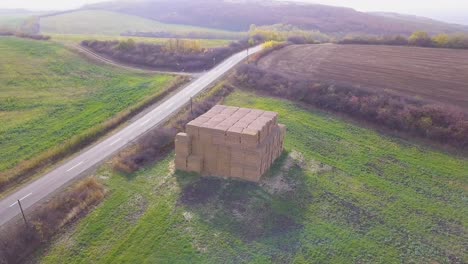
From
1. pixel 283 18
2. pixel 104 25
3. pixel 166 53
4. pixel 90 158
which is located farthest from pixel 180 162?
pixel 283 18

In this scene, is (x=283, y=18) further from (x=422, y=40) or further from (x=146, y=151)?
(x=146, y=151)

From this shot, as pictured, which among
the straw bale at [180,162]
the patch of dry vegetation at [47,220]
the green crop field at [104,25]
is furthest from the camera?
the green crop field at [104,25]

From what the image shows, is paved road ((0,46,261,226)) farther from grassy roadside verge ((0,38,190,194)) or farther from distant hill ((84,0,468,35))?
distant hill ((84,0,468,35))

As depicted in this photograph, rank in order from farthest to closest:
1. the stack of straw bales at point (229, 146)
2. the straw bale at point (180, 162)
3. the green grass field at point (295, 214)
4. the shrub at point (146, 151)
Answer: the shrub at point (146, 151)
the straw bale at point (180, 162)
the stack of straw bales at point (229, 146)
the green grass field at point (295, 214)

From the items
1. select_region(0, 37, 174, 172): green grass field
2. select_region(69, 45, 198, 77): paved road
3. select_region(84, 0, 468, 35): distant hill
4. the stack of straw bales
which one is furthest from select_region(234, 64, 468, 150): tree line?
select_region(84, 0, 468, 35): distant hill

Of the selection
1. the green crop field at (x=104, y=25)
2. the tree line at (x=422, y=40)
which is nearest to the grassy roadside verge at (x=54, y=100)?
the tree line at (x=422, y=40)

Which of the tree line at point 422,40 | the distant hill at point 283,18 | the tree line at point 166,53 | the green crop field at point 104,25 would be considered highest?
the tree line at point 422,40

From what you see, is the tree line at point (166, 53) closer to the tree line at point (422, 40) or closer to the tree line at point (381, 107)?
the tree line at point (381, 107)

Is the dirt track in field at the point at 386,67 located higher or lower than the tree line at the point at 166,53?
higher

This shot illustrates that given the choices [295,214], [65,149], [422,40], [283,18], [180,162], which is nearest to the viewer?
[295,214]
